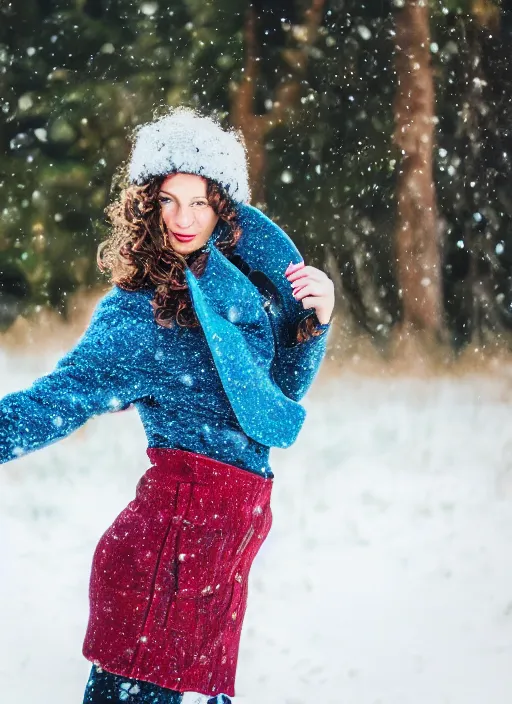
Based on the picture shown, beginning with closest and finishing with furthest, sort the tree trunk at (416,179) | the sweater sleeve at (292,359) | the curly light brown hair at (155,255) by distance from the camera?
1. the curly light brown hair at (155,255)
2. the sweater sleeve at (292,359)
3. the tree trunk at (416,179)

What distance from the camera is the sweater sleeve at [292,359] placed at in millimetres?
1278

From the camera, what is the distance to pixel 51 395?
41.6 inches

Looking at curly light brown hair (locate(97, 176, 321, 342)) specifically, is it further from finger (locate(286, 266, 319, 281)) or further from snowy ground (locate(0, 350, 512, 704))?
snowy ground (locate(0, 350, 512, 704))

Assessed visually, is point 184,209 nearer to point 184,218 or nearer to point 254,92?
point 184,218

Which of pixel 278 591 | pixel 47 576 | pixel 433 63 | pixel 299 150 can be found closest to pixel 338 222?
pixel 299 150

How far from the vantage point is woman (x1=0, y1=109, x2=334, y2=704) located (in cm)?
111

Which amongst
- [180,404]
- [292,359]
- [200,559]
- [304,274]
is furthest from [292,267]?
[200,559]

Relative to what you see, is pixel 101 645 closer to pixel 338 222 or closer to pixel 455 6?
pixel 338 222

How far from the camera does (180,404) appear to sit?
3.82 feet

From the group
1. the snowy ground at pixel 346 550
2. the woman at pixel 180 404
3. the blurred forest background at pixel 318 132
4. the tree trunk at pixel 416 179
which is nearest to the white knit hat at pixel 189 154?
the woman at pixel 180 404

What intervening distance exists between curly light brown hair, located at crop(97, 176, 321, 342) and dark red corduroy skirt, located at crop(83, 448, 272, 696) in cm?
21

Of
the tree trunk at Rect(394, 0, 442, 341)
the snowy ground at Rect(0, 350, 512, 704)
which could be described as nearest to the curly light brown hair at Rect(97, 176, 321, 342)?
the snowy ground at Rect(0, 350, 512, 704)

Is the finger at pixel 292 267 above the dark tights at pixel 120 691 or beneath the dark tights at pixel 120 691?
above

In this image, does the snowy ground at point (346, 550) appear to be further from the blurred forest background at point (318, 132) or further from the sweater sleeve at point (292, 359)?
the sweater sleeve at point (292, 359)
